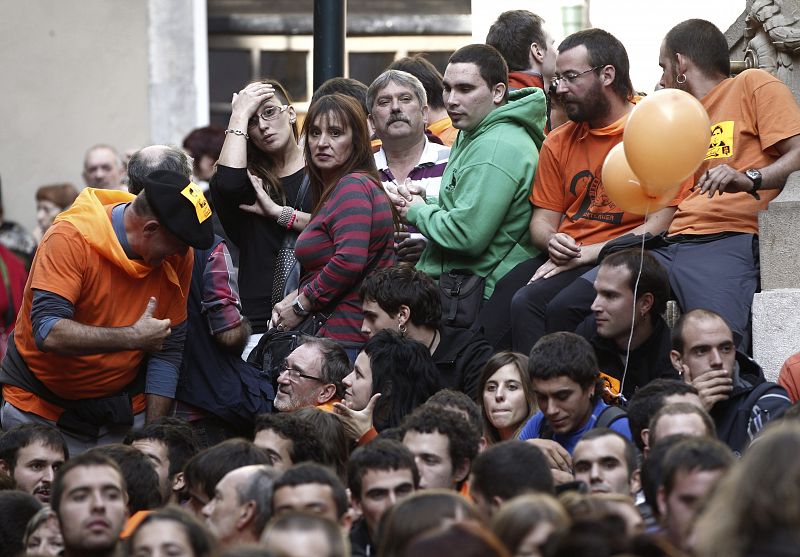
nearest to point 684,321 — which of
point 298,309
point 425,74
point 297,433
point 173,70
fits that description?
point 297,433

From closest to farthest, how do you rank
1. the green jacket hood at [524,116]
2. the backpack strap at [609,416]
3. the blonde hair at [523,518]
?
the blonde hair at [523,518] → the backpack strap at [609,416] → the green jacket hood at [524,116]

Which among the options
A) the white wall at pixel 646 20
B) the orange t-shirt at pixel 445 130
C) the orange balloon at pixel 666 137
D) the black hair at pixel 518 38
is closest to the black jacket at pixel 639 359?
the orange balloon at pixel 666 137

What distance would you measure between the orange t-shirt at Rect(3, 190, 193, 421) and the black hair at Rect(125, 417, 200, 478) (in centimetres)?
32

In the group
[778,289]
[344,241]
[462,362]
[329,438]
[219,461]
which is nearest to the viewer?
[219,461]

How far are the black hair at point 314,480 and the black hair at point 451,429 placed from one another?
0.77 metres

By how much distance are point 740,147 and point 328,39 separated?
2.14 meters

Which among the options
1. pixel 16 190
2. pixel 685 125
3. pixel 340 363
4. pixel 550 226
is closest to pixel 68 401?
pixel 340 363

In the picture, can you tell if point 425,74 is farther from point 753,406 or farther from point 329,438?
point 753,406

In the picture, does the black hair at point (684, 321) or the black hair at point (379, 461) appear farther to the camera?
the black hair at point (684, 321)

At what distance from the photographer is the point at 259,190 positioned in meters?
8.40

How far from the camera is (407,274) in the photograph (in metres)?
7.70

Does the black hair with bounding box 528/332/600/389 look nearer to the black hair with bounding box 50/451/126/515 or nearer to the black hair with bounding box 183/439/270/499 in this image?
the black hair with bounding box 183/439/270/499

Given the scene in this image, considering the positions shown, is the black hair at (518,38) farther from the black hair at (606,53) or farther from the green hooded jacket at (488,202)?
the black hair at (606,53)

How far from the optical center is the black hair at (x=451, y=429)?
6.54 metres
